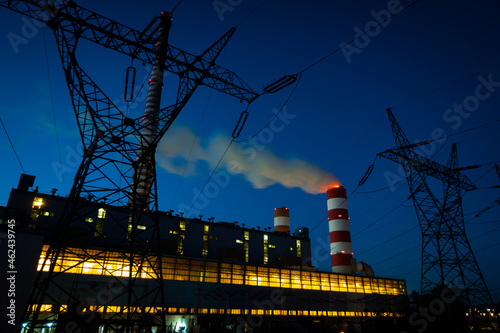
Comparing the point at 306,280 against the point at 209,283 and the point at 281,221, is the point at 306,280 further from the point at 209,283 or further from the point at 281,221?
the point at 281,221

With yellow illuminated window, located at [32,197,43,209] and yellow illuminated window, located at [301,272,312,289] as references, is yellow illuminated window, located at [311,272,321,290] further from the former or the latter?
yellow illuminated window, located at [32,197,43,209]

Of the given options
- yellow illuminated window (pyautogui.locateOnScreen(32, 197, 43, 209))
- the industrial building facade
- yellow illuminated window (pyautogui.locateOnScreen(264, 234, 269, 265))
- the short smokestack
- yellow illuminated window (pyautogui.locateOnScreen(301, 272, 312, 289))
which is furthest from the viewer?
the short smokestack

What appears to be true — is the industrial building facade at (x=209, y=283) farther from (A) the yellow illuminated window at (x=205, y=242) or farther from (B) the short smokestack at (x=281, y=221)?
(B) the short smokestack at (x=281, y=221)

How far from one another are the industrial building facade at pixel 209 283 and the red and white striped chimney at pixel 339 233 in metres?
2.72

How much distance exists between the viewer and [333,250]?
46.4 metres

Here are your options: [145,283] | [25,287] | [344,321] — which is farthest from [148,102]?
[344,321]

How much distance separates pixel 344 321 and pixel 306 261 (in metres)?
12.4

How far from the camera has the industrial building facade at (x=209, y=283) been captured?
24.9 m

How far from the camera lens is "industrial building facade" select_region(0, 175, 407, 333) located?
24922 millimetres

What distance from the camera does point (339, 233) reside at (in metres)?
46.5

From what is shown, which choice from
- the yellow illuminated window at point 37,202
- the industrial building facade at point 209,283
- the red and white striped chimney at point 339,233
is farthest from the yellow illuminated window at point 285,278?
the yellow illuminated window at point 37,202

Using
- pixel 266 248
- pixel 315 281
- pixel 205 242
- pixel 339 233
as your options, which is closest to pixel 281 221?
pixel 266 248

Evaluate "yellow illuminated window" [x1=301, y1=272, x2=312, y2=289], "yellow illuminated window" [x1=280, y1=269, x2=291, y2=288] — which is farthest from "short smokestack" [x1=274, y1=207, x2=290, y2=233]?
"yellow illuminated window" [x1=280, y1=269, x2=291, y2=288]

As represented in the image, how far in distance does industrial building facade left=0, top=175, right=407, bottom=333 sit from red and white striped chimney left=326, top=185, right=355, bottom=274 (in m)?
2.72
